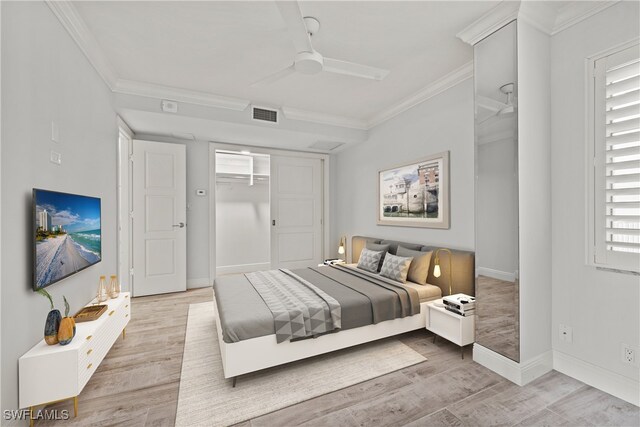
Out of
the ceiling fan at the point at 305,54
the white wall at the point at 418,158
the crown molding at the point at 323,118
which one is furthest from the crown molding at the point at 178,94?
the white wall at the point at 418,158

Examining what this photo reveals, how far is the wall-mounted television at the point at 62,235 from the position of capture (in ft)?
5.73

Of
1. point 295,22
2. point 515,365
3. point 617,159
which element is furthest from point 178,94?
point 515,365

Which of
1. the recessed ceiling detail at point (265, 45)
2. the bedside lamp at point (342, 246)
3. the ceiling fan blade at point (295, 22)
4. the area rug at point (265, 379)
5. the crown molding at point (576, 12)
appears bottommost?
the area rug at point (265, 379)

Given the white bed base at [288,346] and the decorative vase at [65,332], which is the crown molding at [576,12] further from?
the decorative vase at [65,332]

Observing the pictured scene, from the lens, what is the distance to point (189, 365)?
2.35 meters

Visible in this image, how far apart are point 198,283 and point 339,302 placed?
3166 millimetres

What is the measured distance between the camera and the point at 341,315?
7.84 ft

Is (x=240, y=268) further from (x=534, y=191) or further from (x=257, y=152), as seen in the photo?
(x=534, y=191)

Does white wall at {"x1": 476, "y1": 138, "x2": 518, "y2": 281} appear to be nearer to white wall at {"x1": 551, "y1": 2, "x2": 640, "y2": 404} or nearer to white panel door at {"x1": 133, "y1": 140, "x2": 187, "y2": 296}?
white wall at {"x1": 551, "y1": 2, "x2": 640, "y2": 404}

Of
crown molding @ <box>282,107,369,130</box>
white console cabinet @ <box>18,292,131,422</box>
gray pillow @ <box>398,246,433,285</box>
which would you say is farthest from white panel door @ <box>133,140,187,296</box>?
gray pillow @ <box>398,246,433,285</box>

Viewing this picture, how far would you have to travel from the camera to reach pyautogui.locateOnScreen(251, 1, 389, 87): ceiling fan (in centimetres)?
178

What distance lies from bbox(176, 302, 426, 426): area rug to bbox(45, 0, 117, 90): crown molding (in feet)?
9.24

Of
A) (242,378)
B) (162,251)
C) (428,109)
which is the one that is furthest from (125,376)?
(428,109)

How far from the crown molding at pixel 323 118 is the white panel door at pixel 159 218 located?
1.79 metres
